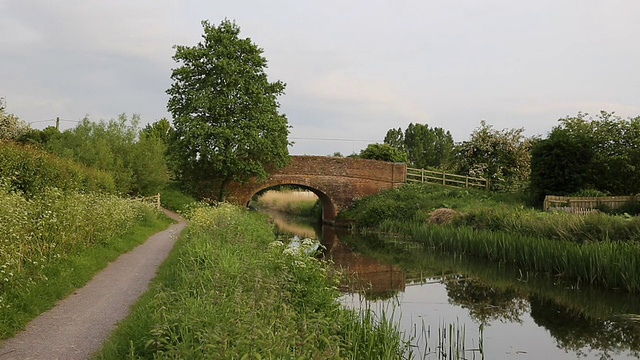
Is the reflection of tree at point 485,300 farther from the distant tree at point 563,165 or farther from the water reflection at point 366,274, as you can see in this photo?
the distant tree at point 563,165

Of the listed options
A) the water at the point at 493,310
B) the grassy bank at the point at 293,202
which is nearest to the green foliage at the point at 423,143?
the grassy bank at the point at 293,202

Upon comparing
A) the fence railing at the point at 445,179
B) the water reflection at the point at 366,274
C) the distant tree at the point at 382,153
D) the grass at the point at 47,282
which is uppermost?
the distant tree at the point at 382,153

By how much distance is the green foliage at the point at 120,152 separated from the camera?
23.0 m

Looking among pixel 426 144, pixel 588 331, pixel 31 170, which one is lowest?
pixel 588 331

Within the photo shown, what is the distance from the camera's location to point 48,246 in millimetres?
8148

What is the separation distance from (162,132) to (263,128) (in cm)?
1987

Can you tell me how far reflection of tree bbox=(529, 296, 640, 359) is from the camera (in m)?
7.68

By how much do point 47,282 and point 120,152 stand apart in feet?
64.3

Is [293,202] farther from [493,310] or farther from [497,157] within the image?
[493,310]

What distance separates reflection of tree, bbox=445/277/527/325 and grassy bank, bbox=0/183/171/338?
22.2 feet

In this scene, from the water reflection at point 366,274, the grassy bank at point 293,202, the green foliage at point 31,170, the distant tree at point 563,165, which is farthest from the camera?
the grassy bank at point 293,202

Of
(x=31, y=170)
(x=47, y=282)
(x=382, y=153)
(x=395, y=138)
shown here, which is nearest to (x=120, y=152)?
(x=31, y=170)

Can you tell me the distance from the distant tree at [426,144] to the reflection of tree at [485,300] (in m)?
45.2

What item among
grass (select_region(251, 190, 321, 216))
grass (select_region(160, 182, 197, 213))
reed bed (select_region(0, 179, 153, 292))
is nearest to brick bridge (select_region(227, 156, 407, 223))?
grass (select_region(160, 182, 197, 213))
